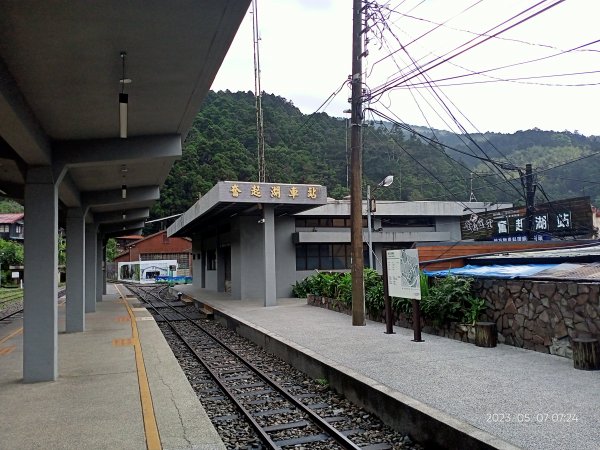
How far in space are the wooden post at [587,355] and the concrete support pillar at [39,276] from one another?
8045 mm

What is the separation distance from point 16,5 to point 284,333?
32.3 ft

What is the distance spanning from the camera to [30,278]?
7.64 m

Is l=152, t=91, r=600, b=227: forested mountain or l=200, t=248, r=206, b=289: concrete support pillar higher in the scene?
l=152, t=91, r=600, b=227: forested mountain

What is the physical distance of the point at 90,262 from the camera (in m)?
19.0

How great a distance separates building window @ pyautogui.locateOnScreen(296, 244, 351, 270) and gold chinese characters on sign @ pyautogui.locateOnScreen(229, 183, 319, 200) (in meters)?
5.35

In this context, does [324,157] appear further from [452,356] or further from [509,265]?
[452,356]

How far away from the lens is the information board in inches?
423

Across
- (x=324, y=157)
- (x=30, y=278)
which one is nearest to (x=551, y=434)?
(x=30, y=278)

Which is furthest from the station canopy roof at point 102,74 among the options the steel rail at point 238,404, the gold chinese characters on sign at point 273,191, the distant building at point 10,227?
the distant building at point 10,227

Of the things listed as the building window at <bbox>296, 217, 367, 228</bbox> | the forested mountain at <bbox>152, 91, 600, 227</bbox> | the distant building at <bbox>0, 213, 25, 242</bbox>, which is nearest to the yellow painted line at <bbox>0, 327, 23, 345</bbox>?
the building window at <bbox>296, 217, 367, 228</bbox>

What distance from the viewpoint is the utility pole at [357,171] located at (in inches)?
517

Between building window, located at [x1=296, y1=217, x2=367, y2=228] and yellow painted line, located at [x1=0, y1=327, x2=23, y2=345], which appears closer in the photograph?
yellow painted line, located at [x1=0, y1=327, x2=23, y2=345]

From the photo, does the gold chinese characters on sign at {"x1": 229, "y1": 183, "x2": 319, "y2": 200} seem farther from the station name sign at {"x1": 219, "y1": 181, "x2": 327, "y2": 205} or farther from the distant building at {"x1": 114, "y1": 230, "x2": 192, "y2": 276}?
the distant building at {"x1": 114, "y1": 230, "x2": 192, "y2": 276}
